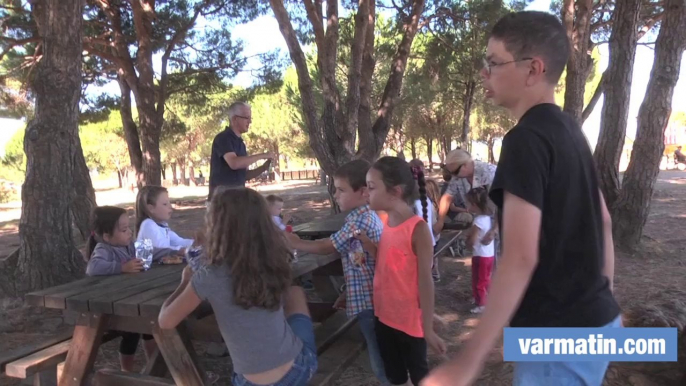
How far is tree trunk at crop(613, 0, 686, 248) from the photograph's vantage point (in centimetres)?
575

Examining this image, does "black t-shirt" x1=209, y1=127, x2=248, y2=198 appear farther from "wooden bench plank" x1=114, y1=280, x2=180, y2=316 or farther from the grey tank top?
the grey tank top

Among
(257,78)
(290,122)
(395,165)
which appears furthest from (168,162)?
(395,165)

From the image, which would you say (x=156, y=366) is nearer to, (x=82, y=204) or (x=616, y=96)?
(x=616, y=96)

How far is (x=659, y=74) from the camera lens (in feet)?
19.3

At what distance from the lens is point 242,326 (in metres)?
1.84

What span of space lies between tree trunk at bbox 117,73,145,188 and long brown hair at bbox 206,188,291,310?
32.4ft

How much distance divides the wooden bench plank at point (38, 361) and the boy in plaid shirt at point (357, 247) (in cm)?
131

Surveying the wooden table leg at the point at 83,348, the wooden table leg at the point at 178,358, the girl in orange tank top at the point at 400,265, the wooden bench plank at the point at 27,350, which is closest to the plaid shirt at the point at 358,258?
the girl in orange tank top at the point at 400,265

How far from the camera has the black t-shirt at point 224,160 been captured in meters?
3.84

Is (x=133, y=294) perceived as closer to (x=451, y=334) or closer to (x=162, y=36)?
(x=451, y=334)

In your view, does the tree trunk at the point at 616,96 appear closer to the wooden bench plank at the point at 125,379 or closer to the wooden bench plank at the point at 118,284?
the wooden bench plank at the point at 118,284

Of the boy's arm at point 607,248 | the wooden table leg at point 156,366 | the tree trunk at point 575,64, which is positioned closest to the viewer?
the boy's arm at point 607,248

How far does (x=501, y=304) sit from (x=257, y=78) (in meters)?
12.5

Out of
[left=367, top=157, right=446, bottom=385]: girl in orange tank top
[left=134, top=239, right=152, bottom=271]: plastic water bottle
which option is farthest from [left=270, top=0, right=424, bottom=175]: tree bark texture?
[left=367, top=157, right=446, bottom=385]: girl in orange tank top
